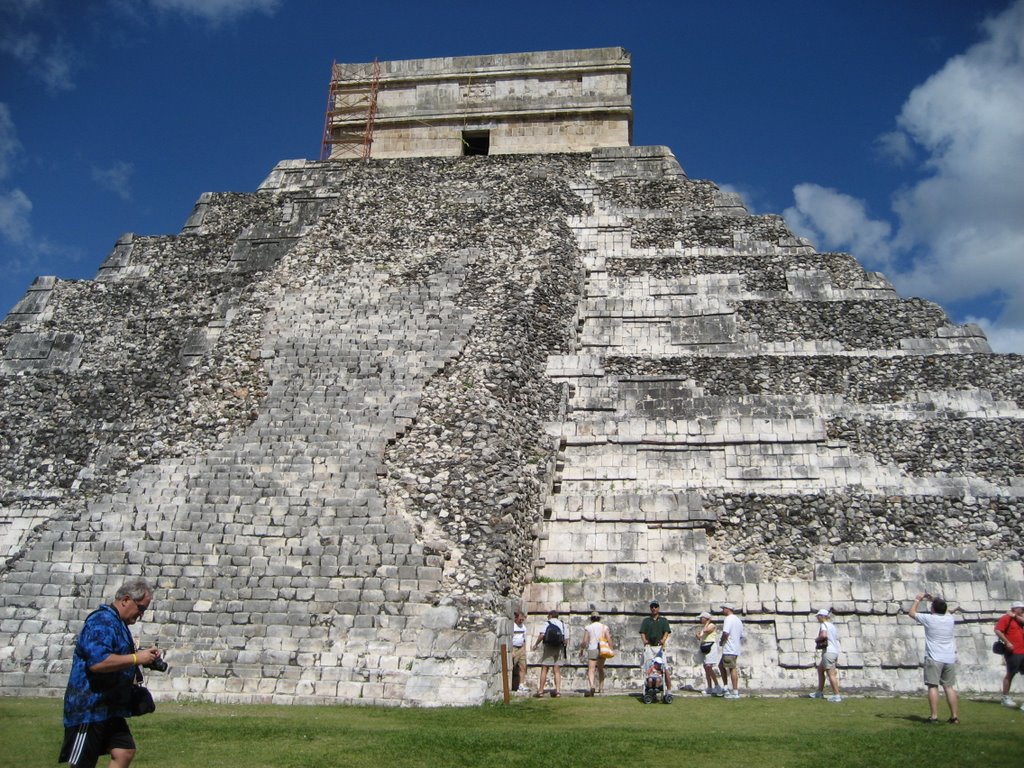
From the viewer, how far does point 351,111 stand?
24453 millimetres

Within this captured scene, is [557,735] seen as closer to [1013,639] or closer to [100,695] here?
[100,695]

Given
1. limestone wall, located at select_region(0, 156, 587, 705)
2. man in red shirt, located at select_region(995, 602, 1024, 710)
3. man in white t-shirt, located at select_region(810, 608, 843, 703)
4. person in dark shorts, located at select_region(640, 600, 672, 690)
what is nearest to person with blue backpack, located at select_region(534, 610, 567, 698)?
limestone wall, located at select_region(0, 156, 587, 705)

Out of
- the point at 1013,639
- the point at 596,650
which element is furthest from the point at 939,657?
the point at 596,650

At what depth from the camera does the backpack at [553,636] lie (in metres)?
10.9

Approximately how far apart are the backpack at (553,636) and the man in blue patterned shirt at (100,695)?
638 centimetres

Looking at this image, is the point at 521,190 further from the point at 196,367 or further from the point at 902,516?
the point at 902,516

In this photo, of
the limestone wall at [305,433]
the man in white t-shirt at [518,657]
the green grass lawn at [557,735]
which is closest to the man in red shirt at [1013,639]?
the green grass lawn at [557,735]

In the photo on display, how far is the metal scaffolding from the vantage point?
24.1 metres

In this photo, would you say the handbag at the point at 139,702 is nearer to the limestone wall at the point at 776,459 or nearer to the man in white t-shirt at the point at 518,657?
the man in white t-shirt at the point at 518,657

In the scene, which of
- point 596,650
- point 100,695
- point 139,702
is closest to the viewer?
point 100,695

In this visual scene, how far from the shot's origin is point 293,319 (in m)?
16.9

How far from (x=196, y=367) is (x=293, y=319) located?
1.97 m

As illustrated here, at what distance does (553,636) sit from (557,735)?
327 centimetres

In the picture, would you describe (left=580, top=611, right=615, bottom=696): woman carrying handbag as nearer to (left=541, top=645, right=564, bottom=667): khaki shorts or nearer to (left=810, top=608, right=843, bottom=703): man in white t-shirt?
(left=541, top=645, right=564, bottom=667): khaki shorts
